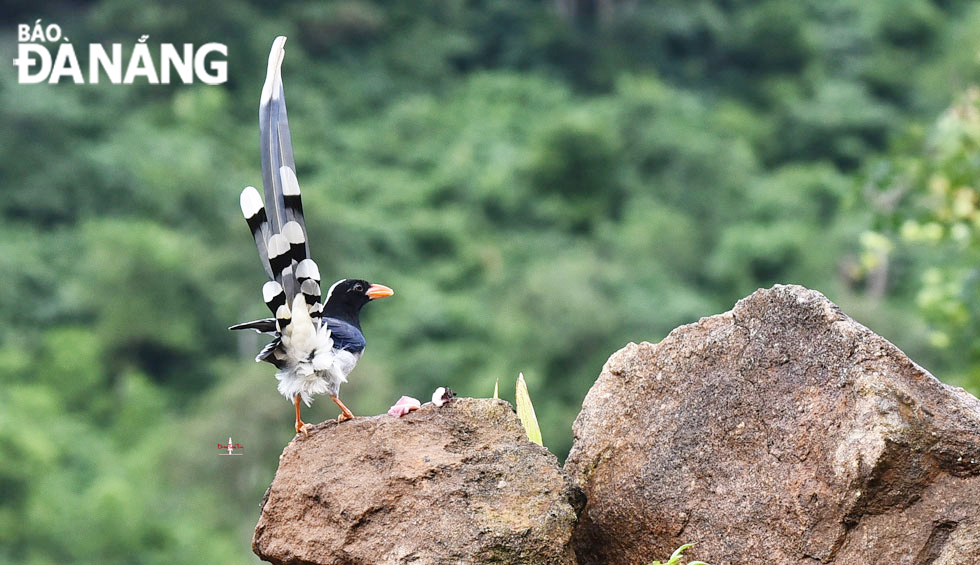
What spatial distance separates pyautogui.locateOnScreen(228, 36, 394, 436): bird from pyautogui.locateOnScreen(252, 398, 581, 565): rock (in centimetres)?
31

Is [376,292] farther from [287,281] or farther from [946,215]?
[946,215]

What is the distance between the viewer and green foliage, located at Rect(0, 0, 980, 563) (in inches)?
1726

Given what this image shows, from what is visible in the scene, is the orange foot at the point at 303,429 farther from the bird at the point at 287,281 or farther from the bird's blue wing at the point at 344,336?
the bird's blue wing at the point at 344,336

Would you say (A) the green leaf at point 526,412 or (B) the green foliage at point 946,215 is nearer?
(A) the green leaf at point 526,412

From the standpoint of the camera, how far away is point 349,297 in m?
6.32

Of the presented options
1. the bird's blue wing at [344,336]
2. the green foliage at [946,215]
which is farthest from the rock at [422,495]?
the green foliage at [946,215]

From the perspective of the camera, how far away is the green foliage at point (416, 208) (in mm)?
43844

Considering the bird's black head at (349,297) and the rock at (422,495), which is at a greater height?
the bird's black head at (349,297)

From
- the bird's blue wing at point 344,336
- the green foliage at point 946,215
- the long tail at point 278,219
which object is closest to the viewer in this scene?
the long tail at point 278,219

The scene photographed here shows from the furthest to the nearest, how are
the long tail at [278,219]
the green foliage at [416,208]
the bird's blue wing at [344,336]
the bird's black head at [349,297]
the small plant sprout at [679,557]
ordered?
the green foliage at [416,208] → the bird's black head at [349,297] → the bird's blue wing at [344,336] → the long tail at [278,219] → the small plant sprout at [679,557]

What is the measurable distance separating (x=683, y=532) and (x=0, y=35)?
2452 inches

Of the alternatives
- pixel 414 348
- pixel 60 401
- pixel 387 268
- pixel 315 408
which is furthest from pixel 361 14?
pixel 315 408

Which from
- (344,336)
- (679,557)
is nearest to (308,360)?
(344,336)

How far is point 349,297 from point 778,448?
6.95ft
